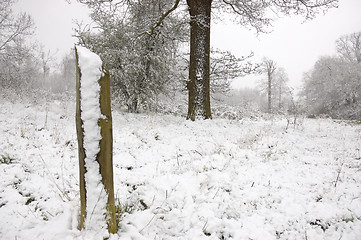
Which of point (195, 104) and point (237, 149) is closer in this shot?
point (237, 149)

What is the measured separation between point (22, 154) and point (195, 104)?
466 cm

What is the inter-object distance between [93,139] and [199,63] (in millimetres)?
5545

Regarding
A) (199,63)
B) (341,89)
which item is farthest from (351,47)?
(199,63)

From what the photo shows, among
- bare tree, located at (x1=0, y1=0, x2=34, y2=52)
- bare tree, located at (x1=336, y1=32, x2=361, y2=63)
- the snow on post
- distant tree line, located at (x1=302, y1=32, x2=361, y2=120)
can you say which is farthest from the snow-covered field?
bare tree, located at (x1=336, y1=32, x2=361, y2=63)

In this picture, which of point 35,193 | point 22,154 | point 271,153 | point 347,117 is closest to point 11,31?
point 22,154

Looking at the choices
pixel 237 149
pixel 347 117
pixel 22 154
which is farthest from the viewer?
pixel 347 117

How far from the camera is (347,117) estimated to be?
19.2m

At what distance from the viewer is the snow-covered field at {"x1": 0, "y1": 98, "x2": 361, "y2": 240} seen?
1.66m

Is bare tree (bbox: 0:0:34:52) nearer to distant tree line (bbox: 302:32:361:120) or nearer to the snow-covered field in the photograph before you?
the snow-covered field

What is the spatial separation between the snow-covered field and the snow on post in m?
0.22

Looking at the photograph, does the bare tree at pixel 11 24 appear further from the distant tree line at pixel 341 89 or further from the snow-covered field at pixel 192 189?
the distant tree line at pixel 341 89

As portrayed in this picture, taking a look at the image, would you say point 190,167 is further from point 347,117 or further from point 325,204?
point 347,117

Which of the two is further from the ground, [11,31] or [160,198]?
[11,31]

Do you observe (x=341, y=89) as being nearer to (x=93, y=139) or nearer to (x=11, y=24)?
(x=93, y=139)
